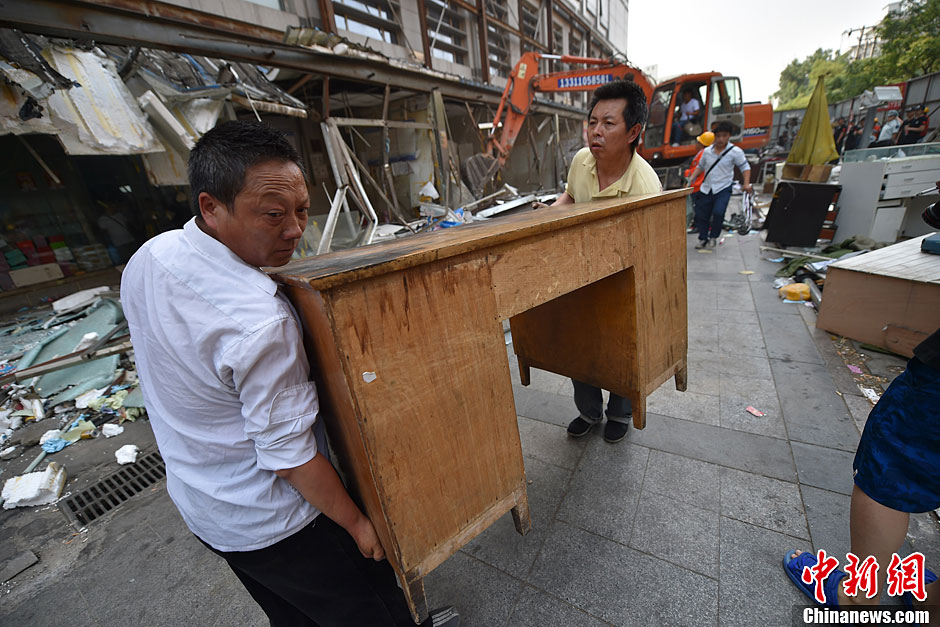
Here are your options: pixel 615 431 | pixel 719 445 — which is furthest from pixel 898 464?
pixel 615 431

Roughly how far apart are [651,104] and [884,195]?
6.09 metres

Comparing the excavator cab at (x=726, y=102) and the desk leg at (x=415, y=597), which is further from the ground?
the excavator cab at (x=726, y=102)

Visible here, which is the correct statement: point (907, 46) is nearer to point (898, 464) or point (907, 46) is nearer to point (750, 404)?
point (750, 404)

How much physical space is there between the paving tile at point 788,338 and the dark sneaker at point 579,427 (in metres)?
1.96

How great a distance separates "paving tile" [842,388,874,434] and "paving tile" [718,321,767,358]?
711mm

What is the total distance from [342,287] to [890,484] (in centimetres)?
180

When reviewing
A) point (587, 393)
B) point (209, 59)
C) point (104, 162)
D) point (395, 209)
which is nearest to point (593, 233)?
point (587, 393)

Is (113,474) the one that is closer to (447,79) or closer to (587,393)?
(587,393)

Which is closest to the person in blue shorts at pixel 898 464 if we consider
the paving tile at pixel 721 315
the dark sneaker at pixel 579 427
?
the dark sneaker at pixel 579 427

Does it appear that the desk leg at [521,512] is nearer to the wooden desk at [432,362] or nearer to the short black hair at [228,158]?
the wooden desk at [432,362]

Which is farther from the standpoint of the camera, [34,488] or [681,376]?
[34,488]

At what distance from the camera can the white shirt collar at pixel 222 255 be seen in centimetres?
88

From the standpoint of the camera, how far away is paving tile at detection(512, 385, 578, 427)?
9.23 ft

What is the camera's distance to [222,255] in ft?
2.92
